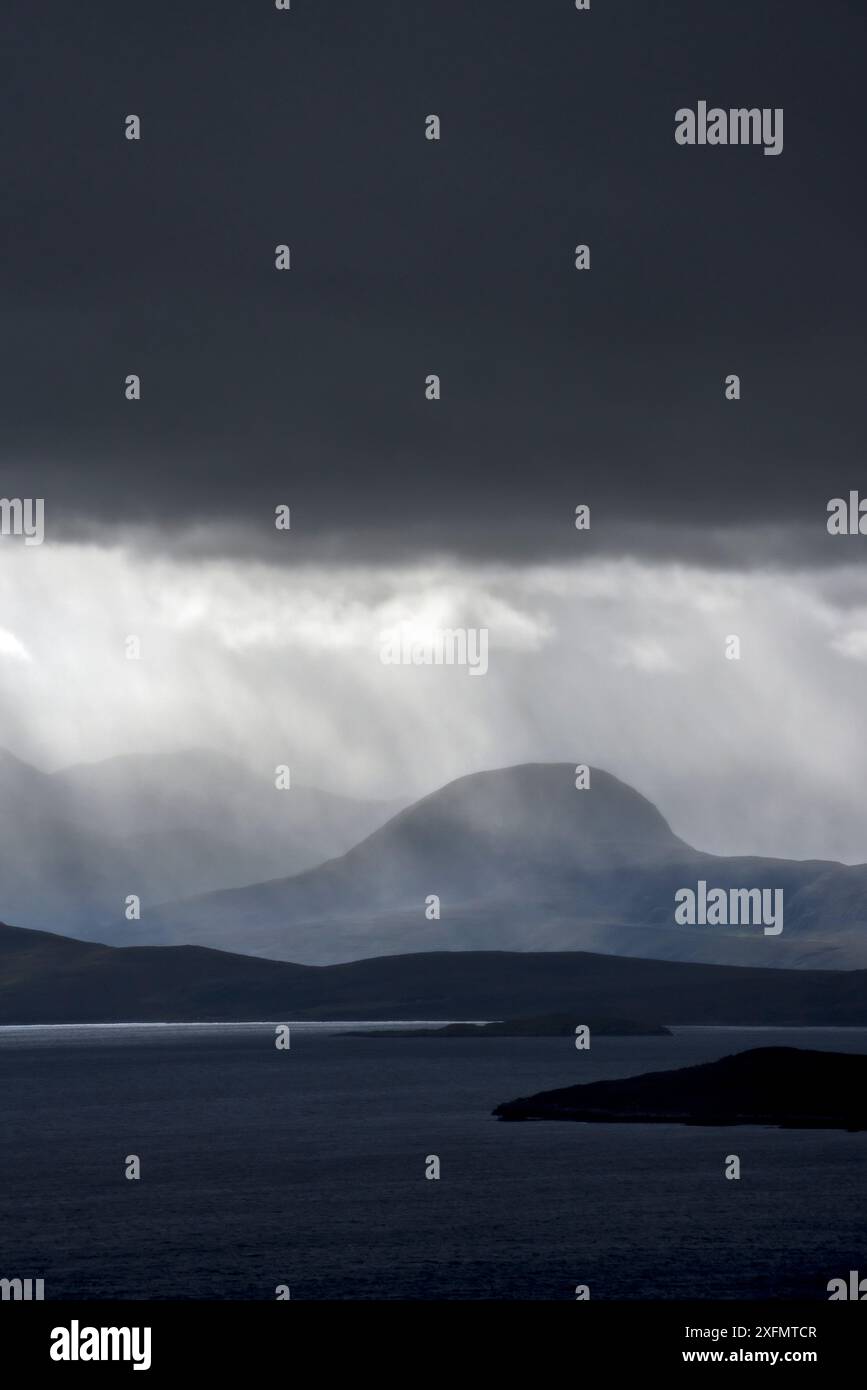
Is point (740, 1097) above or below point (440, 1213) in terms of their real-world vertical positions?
above

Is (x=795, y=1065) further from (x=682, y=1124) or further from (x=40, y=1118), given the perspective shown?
(x=40, y=1118)

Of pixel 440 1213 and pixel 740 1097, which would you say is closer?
pixel 440 1213

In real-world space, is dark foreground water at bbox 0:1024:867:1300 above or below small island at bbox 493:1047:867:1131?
below

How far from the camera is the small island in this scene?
16138cm

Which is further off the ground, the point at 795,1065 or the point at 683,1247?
the point at 795,1065

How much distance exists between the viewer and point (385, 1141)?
5974 inches

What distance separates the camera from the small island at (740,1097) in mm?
161375

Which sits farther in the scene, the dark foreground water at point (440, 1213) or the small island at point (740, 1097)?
the small island at point (740, 1097)

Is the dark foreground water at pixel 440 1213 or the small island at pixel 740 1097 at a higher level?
the small island at pixel 740 1097

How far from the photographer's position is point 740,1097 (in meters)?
169
